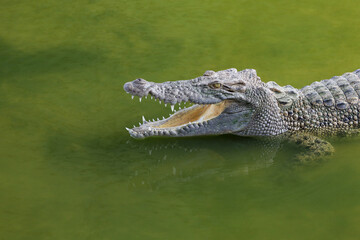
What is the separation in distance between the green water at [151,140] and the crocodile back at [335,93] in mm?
502

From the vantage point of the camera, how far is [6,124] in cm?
683

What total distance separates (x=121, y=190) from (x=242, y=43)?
3811 millimetres

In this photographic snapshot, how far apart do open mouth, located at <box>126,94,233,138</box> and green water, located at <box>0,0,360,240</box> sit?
0.63 ft

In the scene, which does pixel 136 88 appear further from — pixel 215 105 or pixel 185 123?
pixel 215 105

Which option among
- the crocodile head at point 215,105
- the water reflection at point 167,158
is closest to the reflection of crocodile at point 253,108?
the crocodile head at point 215,105

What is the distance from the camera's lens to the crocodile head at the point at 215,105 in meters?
6.38

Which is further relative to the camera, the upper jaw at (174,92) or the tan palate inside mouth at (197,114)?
the tan palate inside mouth at (197,114)

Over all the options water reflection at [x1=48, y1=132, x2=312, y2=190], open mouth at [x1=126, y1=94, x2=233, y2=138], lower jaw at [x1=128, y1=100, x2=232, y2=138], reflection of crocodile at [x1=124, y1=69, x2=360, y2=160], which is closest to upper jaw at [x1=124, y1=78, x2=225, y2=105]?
reflection of crocodile at [x1=124, y1=69, x2=360, y2=160]

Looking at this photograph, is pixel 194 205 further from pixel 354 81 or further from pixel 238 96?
pixel 354 81

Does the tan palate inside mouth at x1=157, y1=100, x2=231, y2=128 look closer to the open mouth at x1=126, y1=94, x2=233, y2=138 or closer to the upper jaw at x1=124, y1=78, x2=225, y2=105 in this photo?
the open mouth at x1=126, y1=94, x2=233, y2=138

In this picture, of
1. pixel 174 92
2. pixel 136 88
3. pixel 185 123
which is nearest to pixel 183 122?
pixel 185 123

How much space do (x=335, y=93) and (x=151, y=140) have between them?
2.24 m

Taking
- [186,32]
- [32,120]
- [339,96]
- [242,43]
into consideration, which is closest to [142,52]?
[186,32]

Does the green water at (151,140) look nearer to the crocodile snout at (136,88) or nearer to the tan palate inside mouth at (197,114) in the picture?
the tan palate inside mouth at (197,114)
